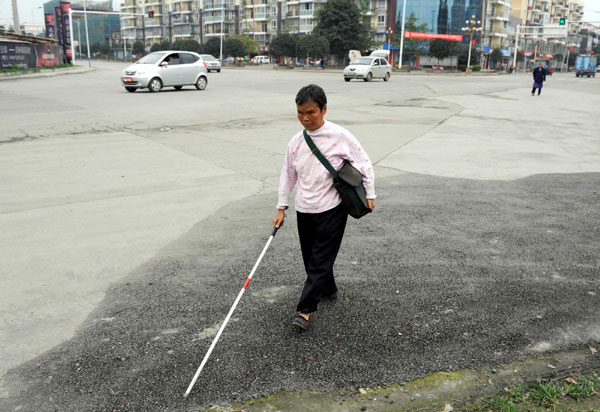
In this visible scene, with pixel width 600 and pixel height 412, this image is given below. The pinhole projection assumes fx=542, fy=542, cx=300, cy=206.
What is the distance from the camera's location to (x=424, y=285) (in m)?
4.18

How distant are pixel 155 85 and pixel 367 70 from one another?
1510cm

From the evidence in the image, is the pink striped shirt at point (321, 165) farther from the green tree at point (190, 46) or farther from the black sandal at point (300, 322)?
the green tree at point (190, 46)

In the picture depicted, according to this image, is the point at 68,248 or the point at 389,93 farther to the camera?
the point at 389,93

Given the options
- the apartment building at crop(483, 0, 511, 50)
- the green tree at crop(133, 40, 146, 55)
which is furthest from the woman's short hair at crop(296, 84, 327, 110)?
the green tree at crop(133, 40, 146, 55)

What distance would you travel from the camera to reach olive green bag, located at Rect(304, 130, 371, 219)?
338 centimetres

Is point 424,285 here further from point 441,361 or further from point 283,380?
point 283,380

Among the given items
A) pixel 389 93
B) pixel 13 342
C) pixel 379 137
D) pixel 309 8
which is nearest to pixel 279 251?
Answer: pixel 13 342

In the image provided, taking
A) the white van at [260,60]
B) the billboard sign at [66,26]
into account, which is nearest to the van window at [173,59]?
the billboard sign at [66,26]

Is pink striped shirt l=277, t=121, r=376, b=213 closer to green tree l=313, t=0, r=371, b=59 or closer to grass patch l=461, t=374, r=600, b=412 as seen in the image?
grass patch l=461, t=374, r=600, b=412

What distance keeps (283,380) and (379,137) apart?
9.37m

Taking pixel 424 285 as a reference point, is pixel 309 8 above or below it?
above

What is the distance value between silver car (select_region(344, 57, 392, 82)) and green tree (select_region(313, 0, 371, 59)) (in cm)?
4412

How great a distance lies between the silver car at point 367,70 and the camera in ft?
109

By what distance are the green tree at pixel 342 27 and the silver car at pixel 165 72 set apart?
5671 cm
